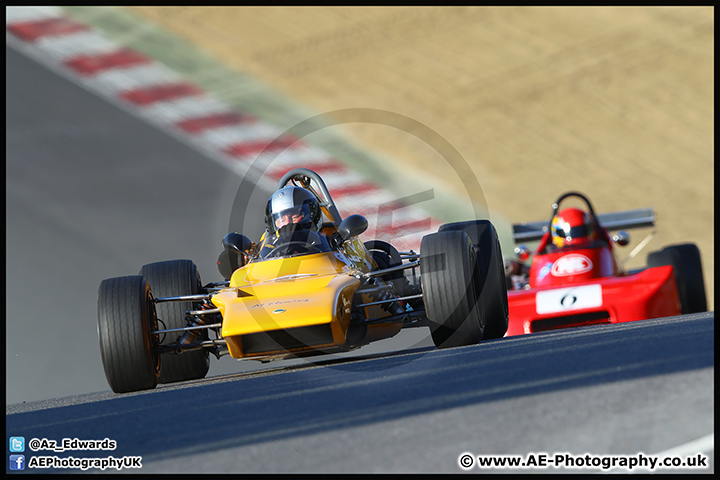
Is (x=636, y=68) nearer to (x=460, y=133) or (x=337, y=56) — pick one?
(x=460, y=133)

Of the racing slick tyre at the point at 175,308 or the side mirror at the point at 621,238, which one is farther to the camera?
the side mirror at the point at 621,238

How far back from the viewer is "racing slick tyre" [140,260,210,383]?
723 centimetres

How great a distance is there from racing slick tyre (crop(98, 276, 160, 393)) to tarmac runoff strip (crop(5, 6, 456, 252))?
267 inches

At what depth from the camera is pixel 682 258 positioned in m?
9.65

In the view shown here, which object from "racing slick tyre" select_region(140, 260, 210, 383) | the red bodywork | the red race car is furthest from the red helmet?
"racing slick tyre" select_region(140, 260, 210, 383)

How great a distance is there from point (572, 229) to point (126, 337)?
5.85m

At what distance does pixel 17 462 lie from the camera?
4.10 meters

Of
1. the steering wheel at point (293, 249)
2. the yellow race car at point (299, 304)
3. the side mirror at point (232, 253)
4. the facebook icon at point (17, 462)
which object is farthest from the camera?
the side mirror at point (232, 253)

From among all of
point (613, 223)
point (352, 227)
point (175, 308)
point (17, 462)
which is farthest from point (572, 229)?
point (17, 462)

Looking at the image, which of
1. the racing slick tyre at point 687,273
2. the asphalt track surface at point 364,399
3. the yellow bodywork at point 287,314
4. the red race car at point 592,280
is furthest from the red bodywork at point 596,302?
the yellow bodywork at point 287,314

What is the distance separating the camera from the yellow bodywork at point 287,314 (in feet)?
19.0

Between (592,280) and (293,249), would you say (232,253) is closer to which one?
(293,249)

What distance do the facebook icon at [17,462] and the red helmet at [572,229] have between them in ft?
24.4

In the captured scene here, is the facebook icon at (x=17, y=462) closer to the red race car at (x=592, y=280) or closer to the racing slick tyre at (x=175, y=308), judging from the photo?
the racing slick tyre at (x=175, y=308)
